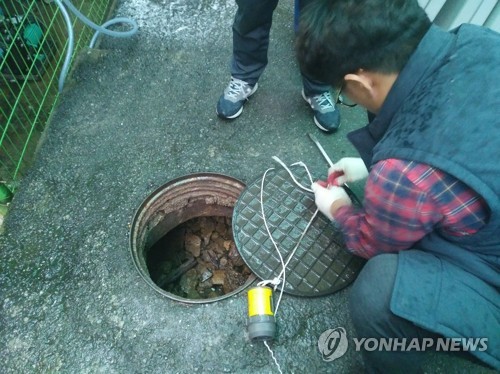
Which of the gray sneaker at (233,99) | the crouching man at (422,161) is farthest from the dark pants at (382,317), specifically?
the gray sneaker at (233,99)

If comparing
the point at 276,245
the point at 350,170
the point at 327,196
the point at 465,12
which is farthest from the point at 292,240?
the point at 465,12

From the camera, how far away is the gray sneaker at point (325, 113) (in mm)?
2314

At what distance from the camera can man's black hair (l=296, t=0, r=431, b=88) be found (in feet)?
3.76

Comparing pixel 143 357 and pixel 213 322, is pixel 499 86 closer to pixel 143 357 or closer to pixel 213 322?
pixel 213 322

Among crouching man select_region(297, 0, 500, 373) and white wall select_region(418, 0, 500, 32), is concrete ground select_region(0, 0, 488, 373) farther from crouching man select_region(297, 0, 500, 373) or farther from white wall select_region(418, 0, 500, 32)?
white wall select_region(418, 0, 500, 32)

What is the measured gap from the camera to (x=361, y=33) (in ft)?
3.79

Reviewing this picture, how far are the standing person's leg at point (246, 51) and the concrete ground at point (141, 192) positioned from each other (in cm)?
11

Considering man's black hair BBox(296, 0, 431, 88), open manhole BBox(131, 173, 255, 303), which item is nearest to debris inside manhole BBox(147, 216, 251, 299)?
Result: open manhole BBox(131, 173, 255, 303)

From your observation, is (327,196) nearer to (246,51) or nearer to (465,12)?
(246,51)

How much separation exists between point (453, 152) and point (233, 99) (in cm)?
150

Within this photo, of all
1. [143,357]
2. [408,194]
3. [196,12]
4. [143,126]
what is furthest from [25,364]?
[196,12]

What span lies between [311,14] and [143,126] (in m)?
1.43

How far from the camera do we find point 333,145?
2.31 metres

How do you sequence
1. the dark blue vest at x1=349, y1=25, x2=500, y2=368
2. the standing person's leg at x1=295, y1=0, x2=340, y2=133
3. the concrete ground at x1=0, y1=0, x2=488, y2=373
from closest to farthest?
the dark blue vest at x1=349, y1=25, x2=500, y2=368 → the concrete ground at x1=0, y1=0, x2=488, y2=373 → the standing person's leg at x1=295, y1=0, x2=340, y2=133
